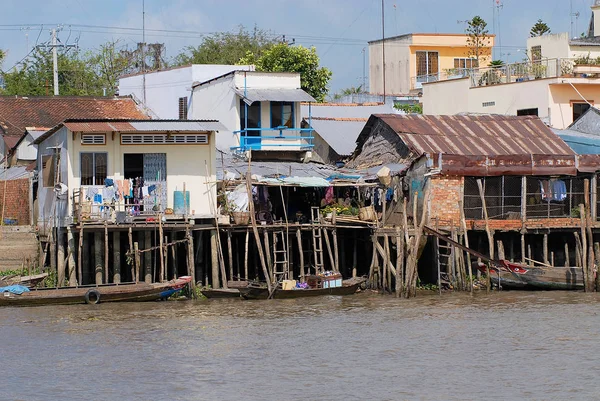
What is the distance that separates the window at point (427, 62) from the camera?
163 ft

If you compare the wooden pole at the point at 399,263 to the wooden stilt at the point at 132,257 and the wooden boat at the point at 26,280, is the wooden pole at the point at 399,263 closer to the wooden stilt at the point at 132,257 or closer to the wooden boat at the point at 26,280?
the wooden stilt at the point at 132,257

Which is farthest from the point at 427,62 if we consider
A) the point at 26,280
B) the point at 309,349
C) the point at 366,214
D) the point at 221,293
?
the point at 309,349

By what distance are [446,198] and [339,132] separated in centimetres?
753

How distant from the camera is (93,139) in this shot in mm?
27422

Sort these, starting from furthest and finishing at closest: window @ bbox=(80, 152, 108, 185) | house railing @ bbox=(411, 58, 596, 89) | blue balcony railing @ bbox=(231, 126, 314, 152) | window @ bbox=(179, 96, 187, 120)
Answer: window @ bbox=(179, 96, 187, 120), house railing @ bbox=(411, 58, 596, 89), blue balcony railing @ bbox=(231, 126, 314, 152), window @ bbox=(80, 152, 108, 185)

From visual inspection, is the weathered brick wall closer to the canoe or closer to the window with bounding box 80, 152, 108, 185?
the canoe

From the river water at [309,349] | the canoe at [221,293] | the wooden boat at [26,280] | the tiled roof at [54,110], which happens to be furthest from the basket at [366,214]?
the tiled roof at [54,110]

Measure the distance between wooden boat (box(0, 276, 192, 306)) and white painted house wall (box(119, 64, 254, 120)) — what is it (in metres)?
11.7

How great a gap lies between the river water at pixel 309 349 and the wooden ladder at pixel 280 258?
5.02 ft

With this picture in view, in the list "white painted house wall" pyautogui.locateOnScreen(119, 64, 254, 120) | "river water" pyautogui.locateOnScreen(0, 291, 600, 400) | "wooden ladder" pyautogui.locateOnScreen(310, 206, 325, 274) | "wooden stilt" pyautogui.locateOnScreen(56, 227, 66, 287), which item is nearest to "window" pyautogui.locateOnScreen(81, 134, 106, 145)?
"wooden stilt" pyautogui.locateOnScreen(56, 227, 66, 287)

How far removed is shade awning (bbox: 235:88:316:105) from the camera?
32.4 meters

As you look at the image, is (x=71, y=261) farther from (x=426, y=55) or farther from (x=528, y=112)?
(x=426, y=55)

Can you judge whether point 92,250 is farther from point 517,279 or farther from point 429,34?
point 429,34

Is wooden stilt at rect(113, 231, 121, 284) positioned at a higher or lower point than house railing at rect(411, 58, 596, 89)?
lower
